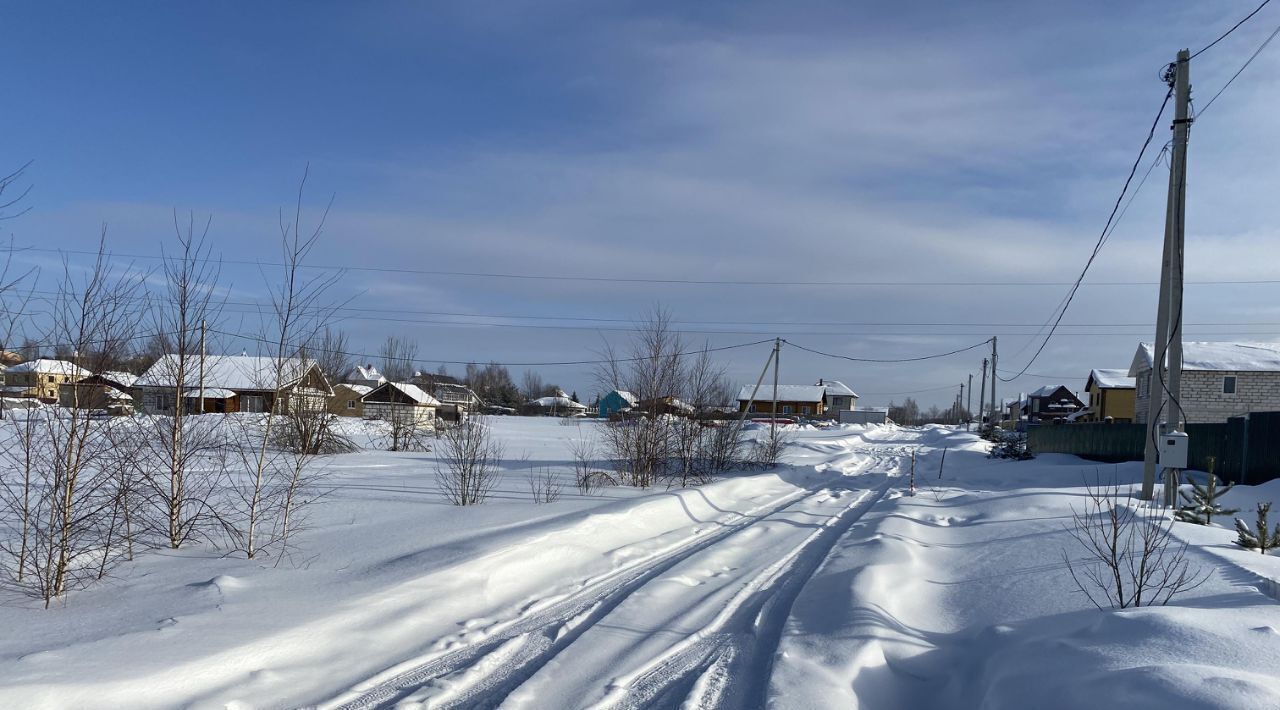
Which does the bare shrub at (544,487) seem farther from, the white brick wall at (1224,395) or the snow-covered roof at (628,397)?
the white brick wall at (1224,395)

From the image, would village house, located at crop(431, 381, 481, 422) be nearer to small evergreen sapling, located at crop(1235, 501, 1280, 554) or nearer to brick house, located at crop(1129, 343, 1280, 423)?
small evergreen sapling, located at crop(1235, 501, 1280, 554)

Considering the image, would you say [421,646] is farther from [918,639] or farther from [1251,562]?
[1251,562]

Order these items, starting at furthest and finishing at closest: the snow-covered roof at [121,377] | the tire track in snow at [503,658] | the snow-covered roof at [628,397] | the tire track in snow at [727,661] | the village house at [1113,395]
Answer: the village house at [1113,395] < the snow-covered roof at [628,397] < the snow-covered roof at [121,377] < the tire track in snow at [727,661] < the tire track in snow at [503,658]

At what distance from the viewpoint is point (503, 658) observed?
6.41 meters

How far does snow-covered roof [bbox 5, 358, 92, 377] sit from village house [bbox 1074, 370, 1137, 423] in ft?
188

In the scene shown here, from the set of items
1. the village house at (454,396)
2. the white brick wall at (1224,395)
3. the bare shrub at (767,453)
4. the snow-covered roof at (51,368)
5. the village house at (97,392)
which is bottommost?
the bare shrub at (767,453)

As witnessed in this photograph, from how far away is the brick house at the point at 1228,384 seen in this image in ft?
116

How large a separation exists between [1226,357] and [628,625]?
39490 millimetres

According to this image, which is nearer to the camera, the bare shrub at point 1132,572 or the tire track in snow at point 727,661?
the tire track in snow at point 727,661

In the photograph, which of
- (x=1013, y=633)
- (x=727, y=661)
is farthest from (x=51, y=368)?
(x=1013, y=633)

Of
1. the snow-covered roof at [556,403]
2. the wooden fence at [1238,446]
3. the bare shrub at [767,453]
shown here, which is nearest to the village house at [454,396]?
the bare shrub at [767,453]

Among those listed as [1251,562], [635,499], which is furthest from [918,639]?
[635,499]

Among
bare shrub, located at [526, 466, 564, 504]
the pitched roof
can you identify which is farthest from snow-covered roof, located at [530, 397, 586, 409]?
bare shrub, located at [526, 466, 564, 504]

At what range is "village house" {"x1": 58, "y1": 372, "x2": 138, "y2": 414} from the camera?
289 inches
